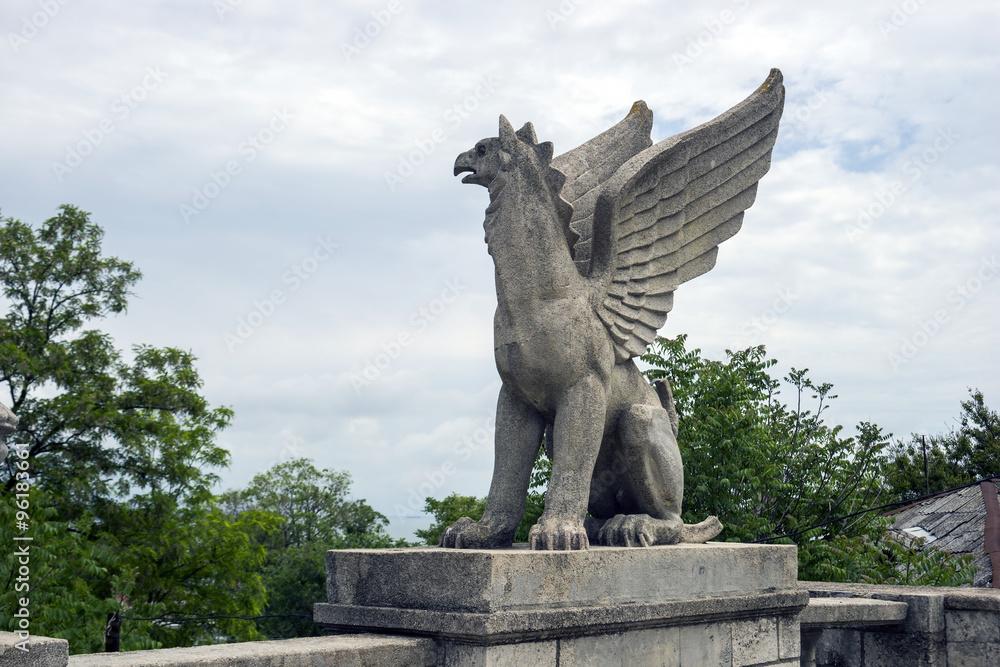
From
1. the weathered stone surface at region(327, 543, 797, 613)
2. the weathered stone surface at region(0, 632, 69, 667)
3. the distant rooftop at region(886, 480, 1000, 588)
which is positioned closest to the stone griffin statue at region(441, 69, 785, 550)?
the weathered stone surface at region(327, 543, 797, 613)

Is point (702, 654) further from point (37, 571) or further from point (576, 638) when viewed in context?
point (37, 571)

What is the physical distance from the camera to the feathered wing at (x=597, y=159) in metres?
4.63

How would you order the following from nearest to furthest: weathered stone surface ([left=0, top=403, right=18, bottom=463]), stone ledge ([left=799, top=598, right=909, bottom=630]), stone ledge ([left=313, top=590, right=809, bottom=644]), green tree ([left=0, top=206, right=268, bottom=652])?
weathered stone surface ([left=0, top=403, right=18, bottom=463]), stone ledge ([left=313, top=590, right=809, bottom=644]), stone ledge ([left=799, top=598, right=909, bottom=630]), green tree ([left=0, top=206, right=268, bottom=652])

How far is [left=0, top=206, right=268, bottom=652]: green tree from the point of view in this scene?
611 inches

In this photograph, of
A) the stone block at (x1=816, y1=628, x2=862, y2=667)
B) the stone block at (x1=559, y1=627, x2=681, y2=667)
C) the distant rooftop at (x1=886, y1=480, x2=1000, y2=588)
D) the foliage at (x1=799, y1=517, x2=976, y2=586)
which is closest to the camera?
the stone block at (x1=559, y1=627, x2=681, y2=667)

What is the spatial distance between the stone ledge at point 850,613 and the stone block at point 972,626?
307 mm

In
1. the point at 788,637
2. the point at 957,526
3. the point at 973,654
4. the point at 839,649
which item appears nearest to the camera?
A: the point at 788,637

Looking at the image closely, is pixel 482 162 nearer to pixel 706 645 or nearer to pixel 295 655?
pixel 295 655

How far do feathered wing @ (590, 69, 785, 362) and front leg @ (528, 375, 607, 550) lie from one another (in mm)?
393

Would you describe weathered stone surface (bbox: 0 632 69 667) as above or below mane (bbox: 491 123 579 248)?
below

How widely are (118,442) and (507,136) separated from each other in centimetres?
1425

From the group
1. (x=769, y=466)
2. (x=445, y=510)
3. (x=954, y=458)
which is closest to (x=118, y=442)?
(x=445, y=510)

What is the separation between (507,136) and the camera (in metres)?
4.19

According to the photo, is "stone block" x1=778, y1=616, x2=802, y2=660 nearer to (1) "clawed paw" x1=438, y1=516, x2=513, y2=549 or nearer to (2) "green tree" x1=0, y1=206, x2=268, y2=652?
(1) "clawed paw" x1=438, y1=516, x2=513, y2=549
